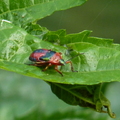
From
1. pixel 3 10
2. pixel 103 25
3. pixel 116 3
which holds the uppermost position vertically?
pixel 3 10

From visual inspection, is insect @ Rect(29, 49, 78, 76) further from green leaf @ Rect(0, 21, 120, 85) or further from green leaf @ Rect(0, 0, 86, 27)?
green leaf @ Rect(0, 0, 86, 27)

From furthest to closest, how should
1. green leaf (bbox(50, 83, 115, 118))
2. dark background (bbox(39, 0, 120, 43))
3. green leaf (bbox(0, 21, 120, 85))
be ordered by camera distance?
dark background (bbox(39, 0, 120, 43)), green leaf (bbox(50, 83, 115, 118)), green leaf (bbox(0, 21, 120, 85))

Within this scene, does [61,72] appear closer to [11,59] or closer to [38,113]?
[11,59]

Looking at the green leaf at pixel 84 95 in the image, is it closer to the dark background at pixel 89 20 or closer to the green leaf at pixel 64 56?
the green leaf at pixel 64 56

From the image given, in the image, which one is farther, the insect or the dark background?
→ the dark background

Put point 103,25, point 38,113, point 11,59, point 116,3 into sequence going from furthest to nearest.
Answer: point 103,25
point 116,3
point 38,113
point 11,59

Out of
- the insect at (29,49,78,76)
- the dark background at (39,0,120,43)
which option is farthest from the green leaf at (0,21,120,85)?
the dark background at (39,0,120,43)

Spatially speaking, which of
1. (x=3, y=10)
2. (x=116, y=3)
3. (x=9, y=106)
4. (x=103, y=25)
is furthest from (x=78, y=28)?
(x=3, y=10)
